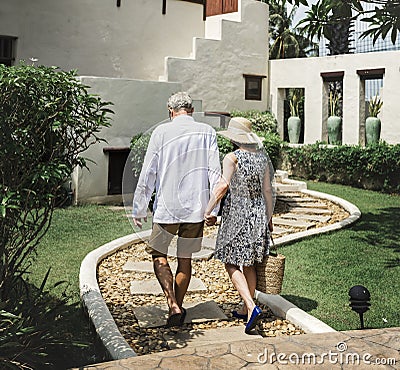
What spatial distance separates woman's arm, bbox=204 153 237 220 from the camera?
175 inches

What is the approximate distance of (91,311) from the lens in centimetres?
464

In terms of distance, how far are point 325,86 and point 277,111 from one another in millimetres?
1619

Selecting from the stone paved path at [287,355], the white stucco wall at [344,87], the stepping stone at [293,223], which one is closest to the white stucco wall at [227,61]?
the white stucco wall at [344,87]

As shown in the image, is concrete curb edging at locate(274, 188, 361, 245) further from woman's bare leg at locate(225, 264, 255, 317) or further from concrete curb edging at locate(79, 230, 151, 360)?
A: woman's bare leg at locate(225, 264, 255, 317)

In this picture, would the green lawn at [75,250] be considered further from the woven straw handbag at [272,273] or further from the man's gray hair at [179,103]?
Result: the man's gray hair at [179,103]

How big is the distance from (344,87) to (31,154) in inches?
487

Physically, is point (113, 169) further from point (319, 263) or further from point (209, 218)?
point (209, 218)

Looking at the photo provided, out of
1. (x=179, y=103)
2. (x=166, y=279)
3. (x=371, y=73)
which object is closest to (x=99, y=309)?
(x=166, y=279)

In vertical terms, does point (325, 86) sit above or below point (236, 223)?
above


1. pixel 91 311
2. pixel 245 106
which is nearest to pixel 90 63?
pixel 245 106

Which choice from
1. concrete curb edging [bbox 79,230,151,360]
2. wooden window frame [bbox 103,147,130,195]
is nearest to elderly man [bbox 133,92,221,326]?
concrete curb edging [bbox 79,230,151,360]

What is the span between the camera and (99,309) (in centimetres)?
467

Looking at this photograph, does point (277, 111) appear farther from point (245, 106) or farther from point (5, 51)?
point (5, 51)

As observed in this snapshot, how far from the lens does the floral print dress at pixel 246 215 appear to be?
14.9 ft
